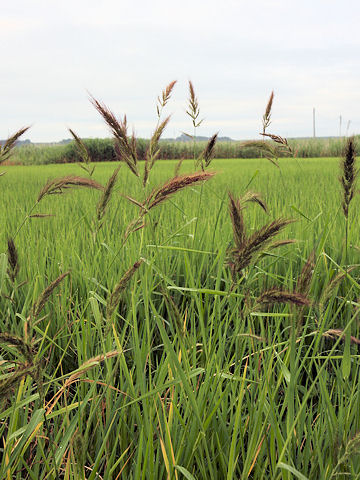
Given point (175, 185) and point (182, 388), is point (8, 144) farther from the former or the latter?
point (182, 388)

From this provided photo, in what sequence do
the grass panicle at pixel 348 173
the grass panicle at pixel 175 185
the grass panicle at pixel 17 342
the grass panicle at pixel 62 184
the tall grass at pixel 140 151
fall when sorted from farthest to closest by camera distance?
the tall grass at pixel 140 151 → the grass panicle at pixel 62 184 → the grass panicle at pixel 348 173 → the grass panicle at pixel 175 185 → the grass panicle at pixel 17 342

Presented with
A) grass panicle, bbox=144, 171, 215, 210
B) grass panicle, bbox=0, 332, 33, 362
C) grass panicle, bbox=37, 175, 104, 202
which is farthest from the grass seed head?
grass panicle, bbox=37, 175, 104, 202

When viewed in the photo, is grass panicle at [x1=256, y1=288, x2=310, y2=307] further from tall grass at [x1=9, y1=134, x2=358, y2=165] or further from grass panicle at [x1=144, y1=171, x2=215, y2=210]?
tall grass at [x1=9, y1=134, x2=358, y2=165]

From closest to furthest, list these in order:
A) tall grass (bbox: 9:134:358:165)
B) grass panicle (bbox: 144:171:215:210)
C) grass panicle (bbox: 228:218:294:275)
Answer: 1. grass panicle (bbox: 228:218:294:275)
2. grass panicle (bbox: 144:171:215:210)
3. tall grass (bbox: 9:134:358:165)

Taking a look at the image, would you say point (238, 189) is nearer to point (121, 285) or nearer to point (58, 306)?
point (58, 306)

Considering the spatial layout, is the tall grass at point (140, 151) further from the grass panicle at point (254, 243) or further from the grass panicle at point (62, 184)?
the grass panicle at point (254, 243)

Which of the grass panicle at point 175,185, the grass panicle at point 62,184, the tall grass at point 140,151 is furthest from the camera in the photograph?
the tall grass at point 140,151

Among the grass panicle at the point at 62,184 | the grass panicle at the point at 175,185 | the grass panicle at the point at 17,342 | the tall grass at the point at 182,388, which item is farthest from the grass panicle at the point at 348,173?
the grass panicle at the point at 17,342

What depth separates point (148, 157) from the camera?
1244mm

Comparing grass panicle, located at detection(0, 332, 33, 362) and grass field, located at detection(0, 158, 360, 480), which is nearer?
grass panicle, located at detection(0, 332, 33, 362)

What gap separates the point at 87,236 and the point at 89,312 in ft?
3.94

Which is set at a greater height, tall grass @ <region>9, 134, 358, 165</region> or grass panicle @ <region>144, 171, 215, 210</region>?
tall grass @ <region>9, 134, 358, 165</region>

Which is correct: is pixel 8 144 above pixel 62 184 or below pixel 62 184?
above

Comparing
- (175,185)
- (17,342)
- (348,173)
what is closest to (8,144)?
(175,185)
